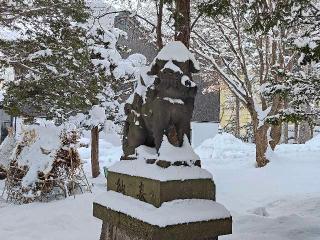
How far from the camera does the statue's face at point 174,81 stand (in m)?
4.12

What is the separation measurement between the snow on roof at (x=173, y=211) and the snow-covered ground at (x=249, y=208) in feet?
5.61

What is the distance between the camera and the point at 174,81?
13.6ft

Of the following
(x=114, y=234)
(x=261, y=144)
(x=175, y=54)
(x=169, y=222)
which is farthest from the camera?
(x=261, y=144)

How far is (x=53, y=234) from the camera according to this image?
6.05 m

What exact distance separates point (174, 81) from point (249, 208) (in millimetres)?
6037

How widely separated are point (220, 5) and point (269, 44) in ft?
30.0

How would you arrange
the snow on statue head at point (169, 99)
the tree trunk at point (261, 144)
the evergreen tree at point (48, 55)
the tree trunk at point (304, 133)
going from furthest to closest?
the tree trunk at point (304, 133) → the tree trunk at point (261, 144) → the evergreen tree at point (48, 55) → the snow on statue head at point (169, 99)

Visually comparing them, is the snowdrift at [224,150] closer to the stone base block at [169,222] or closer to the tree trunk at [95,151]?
the tree trunk at [95,151]

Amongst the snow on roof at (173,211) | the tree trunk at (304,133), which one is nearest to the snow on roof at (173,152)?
the snow on roof at (173,211)

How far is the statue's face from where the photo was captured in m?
4.12

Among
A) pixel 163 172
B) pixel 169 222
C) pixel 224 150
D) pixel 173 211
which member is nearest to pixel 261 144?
pixel 224 150

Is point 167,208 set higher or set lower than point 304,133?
higher

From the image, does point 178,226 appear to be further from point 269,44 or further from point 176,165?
point 269,44

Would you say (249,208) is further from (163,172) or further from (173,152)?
(163,172)
